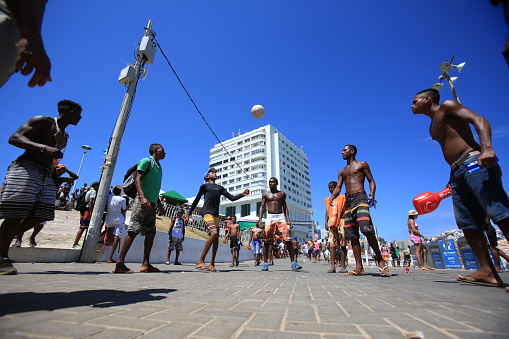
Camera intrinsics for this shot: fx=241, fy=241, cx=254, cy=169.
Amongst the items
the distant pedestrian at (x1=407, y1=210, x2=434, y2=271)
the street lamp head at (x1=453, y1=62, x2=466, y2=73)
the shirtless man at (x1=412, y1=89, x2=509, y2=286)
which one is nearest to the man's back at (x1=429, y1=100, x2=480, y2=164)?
the shirtless man at (x1=412, y1=89, x2=509, y2=286)

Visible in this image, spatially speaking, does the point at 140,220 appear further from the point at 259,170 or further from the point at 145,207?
the point at 259,170

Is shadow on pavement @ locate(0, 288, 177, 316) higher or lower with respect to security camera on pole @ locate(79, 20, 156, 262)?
lower

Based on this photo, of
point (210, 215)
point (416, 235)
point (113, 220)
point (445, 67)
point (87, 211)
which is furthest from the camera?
point (445, 67)

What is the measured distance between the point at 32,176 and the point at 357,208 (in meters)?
5.14

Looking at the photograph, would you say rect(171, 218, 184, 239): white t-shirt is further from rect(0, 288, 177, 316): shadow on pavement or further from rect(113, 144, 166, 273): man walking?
rect(0, 288, 177, 316): shadow on pavement

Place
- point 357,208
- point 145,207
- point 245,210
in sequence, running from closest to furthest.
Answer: point 145,207 → point 357,208 → point 245,210

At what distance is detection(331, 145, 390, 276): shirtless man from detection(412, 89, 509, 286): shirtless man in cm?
153

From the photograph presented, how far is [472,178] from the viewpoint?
8.83ft

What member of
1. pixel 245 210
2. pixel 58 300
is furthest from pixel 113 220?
pixel 245 210

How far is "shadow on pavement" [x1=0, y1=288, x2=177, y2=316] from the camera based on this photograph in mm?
1263

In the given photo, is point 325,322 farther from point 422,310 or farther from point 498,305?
point 498,305

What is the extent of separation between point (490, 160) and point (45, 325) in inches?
142

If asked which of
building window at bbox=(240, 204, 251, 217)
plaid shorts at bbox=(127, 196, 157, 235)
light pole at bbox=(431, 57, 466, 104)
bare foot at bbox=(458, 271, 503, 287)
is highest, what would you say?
building window at bbox=(240, 204, 251, 217)

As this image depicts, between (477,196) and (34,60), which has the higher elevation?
(34,60)
